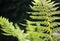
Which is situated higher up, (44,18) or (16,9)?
(44,18)

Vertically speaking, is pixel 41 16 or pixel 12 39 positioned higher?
pixel 41 16

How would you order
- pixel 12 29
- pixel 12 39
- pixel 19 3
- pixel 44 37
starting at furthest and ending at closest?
pixel 19 3, pixel 12 39, pixel 44 37, pixel 12 29

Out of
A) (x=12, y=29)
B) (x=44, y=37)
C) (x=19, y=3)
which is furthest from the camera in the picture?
(x=19, y=3)

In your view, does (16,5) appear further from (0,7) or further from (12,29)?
(12,29)

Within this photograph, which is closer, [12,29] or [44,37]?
[12,29]

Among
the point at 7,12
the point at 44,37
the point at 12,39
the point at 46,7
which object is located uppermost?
the point at 46,7

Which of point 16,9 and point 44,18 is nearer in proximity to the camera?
point 44,18

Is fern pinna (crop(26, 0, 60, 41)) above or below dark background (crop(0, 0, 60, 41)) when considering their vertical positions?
above

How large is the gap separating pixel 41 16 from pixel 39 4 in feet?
0.15

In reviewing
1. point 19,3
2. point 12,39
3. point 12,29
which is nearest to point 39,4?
point 12,29

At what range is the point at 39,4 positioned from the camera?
0.79m

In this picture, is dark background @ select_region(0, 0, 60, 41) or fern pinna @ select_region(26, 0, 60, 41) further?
dark background @ select_region(0, 0, 60, 41)

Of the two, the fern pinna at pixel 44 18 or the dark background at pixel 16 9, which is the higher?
the fern pinna at pixel 44 18

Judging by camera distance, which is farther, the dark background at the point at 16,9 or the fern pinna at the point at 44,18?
the dark background at the point at 16,9
